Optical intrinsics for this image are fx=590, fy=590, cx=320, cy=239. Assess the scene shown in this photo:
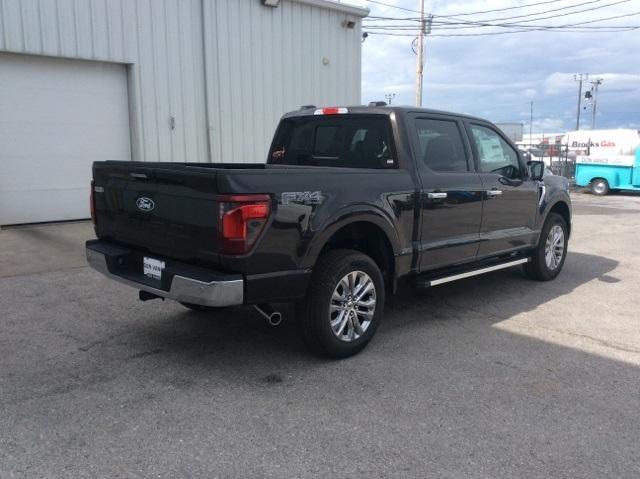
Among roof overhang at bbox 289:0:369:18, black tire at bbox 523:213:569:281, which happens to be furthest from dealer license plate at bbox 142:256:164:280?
roof overhang at bbox 289:0:369:18

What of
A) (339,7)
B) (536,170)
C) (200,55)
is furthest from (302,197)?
(339,7)

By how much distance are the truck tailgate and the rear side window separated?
2.17 meters

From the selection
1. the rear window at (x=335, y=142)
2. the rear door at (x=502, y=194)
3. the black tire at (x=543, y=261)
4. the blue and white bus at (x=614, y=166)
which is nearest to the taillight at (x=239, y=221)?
the rear window at (x=335, y=142)

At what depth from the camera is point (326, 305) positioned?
13.9 ft

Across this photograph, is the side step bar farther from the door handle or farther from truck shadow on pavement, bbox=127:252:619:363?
the door handle

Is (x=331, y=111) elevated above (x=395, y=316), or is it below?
above

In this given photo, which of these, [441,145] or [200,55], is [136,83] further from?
[441,145]

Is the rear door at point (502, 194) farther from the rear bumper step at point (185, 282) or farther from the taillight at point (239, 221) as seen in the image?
the rear bumper step at point (185, 282)

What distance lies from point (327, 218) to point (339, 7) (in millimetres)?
11000

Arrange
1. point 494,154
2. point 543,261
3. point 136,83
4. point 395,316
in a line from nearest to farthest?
point 395,316
point 494,154
point 543,261
point 136,83

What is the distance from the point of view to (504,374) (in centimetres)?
426

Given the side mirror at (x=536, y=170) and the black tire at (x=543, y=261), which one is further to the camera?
the black tire at (x=543, y=261)

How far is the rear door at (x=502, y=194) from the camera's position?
588cm

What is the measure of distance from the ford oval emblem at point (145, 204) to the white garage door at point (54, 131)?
22.5 ft
